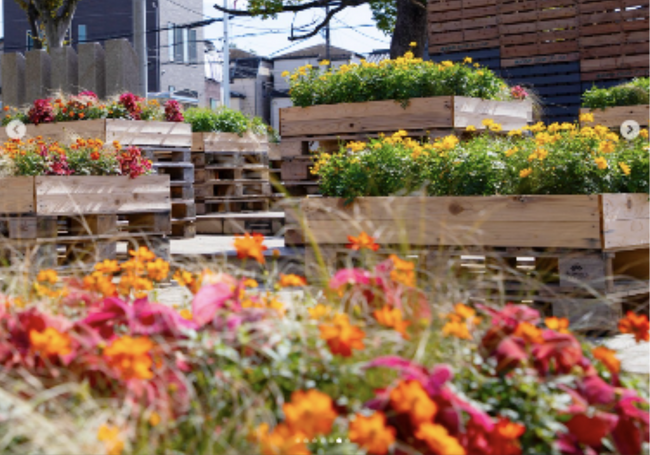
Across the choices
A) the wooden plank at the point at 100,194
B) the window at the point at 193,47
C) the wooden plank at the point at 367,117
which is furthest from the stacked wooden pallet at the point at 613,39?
the window at the point at 193,47

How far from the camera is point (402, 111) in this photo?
24.8ft

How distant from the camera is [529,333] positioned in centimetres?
213

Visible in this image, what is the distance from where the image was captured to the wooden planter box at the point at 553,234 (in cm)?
454

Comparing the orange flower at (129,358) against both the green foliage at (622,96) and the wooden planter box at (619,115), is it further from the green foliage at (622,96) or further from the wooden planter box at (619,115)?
the green foliage at (622,96)

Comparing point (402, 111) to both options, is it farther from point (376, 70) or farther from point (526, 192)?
point (526, 192)

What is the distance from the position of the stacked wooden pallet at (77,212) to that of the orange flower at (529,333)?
416 centimetres

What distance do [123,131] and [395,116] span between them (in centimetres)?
320

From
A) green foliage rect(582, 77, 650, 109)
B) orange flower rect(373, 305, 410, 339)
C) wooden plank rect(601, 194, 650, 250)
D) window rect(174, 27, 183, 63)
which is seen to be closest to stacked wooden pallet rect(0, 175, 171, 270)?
wooden plank rect(601, 194, 650, 250)

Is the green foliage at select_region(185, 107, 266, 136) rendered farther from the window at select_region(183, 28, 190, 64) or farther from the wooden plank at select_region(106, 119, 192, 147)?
the window at select_region(183, 28, 190, 64)

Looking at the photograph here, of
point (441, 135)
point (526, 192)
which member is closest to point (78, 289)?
point (526, 192)

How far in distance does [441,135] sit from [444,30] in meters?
7.43

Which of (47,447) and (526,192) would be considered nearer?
(47,447)

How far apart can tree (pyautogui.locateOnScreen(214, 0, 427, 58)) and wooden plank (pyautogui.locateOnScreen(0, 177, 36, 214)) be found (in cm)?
610

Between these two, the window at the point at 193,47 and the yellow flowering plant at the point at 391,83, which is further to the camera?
the window at the point at 193,47
